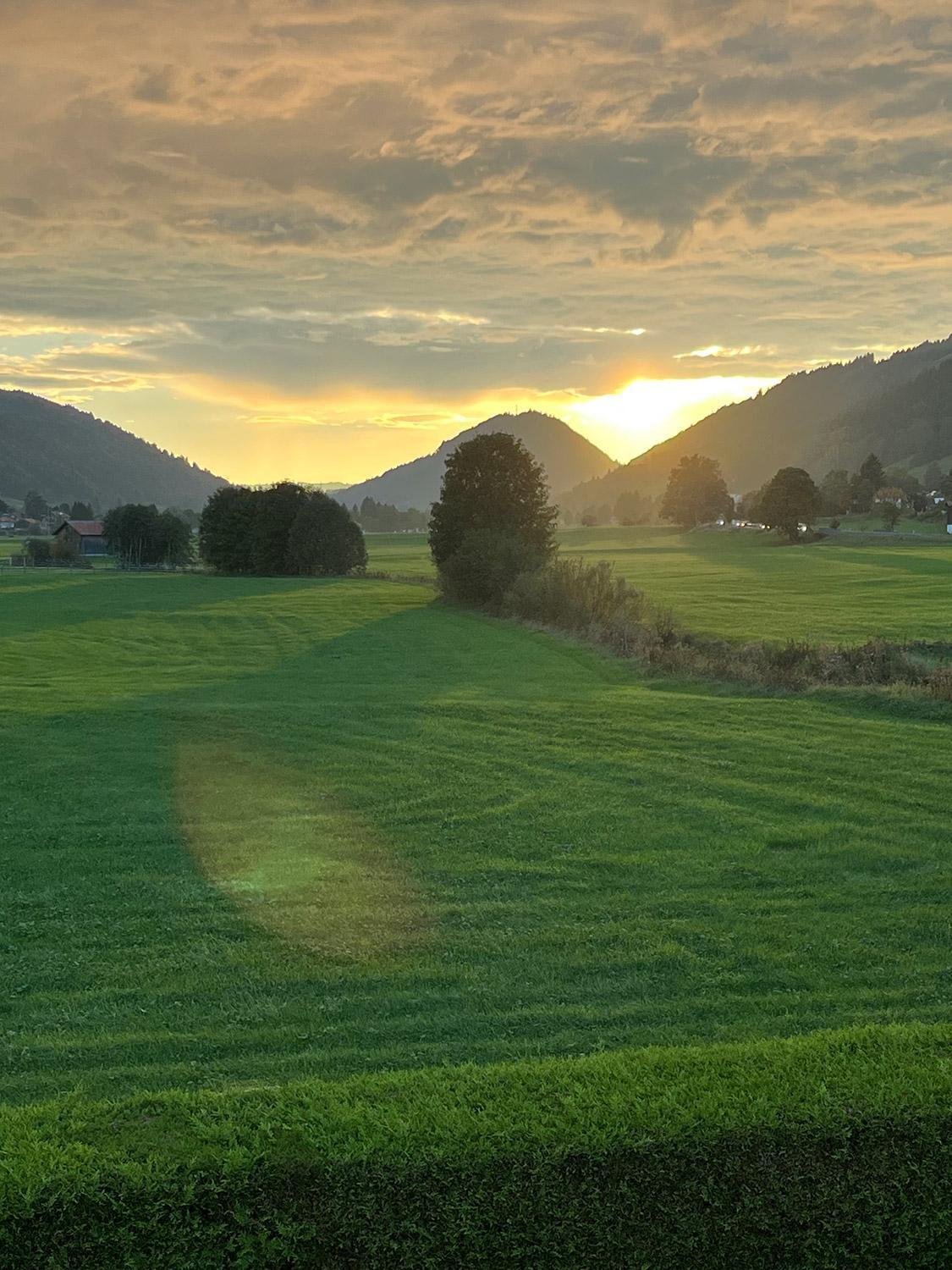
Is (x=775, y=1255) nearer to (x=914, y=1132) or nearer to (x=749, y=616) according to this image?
(x=914, y=1132)

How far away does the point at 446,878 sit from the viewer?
44.8 ft

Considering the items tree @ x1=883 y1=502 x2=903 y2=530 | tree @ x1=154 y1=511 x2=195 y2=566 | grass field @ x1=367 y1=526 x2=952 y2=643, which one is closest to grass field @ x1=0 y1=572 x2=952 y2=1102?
grass field @ x1=367 y1=526 x2=952 y2=643

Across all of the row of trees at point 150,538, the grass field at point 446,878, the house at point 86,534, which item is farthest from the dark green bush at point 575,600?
the house at point 86,534

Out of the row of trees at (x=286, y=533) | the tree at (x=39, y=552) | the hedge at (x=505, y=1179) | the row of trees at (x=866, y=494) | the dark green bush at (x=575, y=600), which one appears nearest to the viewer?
the hedge at (x=505, y=1179)

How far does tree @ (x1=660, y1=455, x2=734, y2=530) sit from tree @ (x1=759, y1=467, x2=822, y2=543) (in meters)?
51.9

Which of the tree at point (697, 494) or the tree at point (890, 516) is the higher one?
the tree at point (697, 494)

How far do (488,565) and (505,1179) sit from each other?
59447mm

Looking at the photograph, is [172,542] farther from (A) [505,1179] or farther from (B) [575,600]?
(A) [505,1179]

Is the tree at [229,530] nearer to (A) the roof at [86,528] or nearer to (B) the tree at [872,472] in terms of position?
(A) the roof at [86,528]

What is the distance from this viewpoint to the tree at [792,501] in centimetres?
11494

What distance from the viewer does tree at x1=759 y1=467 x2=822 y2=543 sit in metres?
115

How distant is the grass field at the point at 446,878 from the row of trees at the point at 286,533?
72979mm

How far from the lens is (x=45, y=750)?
22.5 metres

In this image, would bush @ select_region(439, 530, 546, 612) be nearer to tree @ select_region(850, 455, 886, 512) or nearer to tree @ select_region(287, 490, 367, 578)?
tree @ select_region(287, 490, 367, 578)
